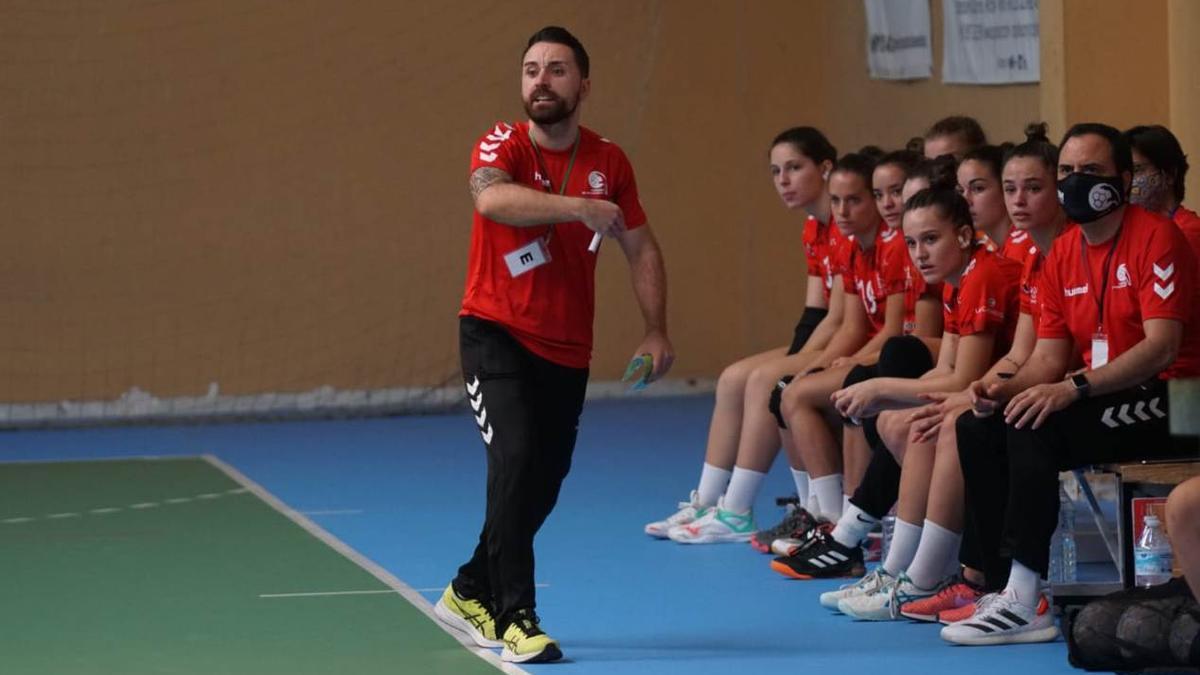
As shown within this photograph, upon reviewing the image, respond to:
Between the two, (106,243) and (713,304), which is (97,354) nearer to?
(106,243)

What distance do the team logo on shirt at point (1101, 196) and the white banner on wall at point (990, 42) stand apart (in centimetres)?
353

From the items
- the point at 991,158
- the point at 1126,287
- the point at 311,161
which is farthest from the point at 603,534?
the point at 311,161

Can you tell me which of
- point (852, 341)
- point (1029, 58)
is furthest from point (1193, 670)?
point (1029, 58)

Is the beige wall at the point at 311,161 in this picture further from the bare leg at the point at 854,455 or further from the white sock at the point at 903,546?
the white sock at the point at 903,546

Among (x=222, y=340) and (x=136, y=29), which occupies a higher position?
(x=136, y=29)

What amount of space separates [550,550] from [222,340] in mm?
4510

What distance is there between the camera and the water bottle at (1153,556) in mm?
4852

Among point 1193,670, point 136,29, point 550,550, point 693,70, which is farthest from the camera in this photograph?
point 693,70

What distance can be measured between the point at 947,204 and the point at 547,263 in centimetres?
139

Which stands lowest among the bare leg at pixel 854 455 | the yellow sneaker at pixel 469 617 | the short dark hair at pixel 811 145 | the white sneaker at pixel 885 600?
the white sneaker at pixel 885 600

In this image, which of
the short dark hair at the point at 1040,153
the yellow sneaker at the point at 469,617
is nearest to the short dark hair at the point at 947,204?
the short dark hair at the point at 1040,153

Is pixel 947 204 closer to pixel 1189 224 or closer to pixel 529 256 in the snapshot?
pixel 1189 224

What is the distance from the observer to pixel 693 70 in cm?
1113

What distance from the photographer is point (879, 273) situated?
21.3ft
